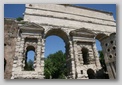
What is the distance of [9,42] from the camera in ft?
23.5

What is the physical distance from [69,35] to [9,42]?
3469mm

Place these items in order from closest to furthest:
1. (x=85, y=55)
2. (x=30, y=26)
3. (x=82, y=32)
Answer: (x=30, y=26), (x=82, y=32), (x=85, y=55)

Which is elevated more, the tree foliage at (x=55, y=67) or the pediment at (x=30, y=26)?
the pediment at (x=30, y=26)

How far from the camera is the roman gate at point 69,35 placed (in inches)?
284

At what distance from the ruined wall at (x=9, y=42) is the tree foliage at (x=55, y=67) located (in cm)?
871

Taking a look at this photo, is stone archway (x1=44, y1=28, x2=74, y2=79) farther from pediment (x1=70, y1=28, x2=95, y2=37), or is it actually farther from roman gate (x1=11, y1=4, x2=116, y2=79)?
pediment (x1=70, y1=28, x2=95, y2=37)

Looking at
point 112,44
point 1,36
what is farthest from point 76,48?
point 1,36

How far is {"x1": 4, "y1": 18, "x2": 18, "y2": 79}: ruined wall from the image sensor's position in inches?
264

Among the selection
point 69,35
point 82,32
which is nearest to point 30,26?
point 69,35

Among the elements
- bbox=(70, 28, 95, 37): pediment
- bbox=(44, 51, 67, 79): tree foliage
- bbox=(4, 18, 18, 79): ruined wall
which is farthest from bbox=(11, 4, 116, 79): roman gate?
bbox=(44, 51, 67, 79): tree foliage

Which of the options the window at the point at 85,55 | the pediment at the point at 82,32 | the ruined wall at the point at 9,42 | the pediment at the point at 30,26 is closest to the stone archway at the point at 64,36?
the pediment at the point at 82,32

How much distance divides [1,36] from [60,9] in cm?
457

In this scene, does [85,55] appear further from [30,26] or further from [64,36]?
[30,26]

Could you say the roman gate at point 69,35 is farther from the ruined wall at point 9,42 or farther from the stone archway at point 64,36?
the ruined wall at point 9,42
